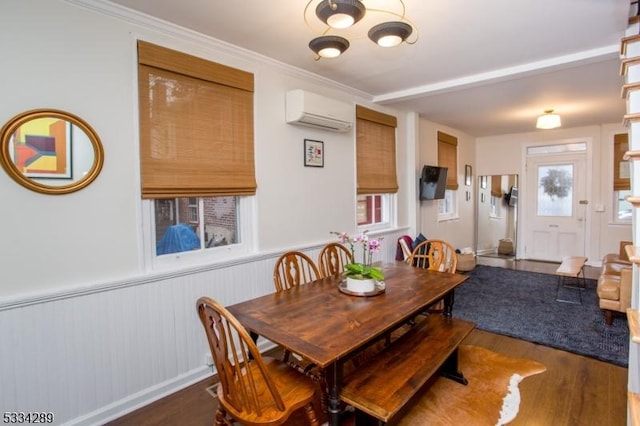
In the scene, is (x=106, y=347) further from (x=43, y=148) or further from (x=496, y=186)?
(x=496, y=186)

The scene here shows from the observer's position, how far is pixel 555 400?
7.17 feet

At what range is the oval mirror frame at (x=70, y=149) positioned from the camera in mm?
1679

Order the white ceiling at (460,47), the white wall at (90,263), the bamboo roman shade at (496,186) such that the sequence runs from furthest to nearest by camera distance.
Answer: the bamboo roman shade at (496,186) < the white ceiling at (460,47) < the white wall at (90,263)

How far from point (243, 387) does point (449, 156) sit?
5.41 meters

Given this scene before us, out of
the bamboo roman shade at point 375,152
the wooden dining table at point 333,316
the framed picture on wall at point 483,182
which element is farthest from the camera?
the framed picture on wall at point 483,182

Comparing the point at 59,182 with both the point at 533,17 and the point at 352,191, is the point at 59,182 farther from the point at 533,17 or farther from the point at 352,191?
the point at 533,17

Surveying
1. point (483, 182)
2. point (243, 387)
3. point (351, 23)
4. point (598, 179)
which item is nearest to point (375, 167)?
point (351, 23)

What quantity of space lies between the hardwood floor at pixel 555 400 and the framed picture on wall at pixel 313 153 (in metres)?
2.05

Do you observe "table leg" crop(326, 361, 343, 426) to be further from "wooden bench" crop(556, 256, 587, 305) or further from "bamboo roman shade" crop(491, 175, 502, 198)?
"bamboo roman shade" crop(491, 175, 502, 198)

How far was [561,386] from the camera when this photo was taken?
7.68 feet

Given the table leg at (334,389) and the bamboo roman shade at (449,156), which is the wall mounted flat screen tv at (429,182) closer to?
the bamboo roman shade at (449,156)

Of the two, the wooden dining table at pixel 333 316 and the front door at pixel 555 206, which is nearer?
the wooden dining table at pixel 333 316

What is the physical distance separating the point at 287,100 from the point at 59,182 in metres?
1.85

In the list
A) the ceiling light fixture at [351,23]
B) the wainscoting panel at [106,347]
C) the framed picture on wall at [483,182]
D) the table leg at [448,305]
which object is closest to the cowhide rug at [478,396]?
the table leg at [448,305]
